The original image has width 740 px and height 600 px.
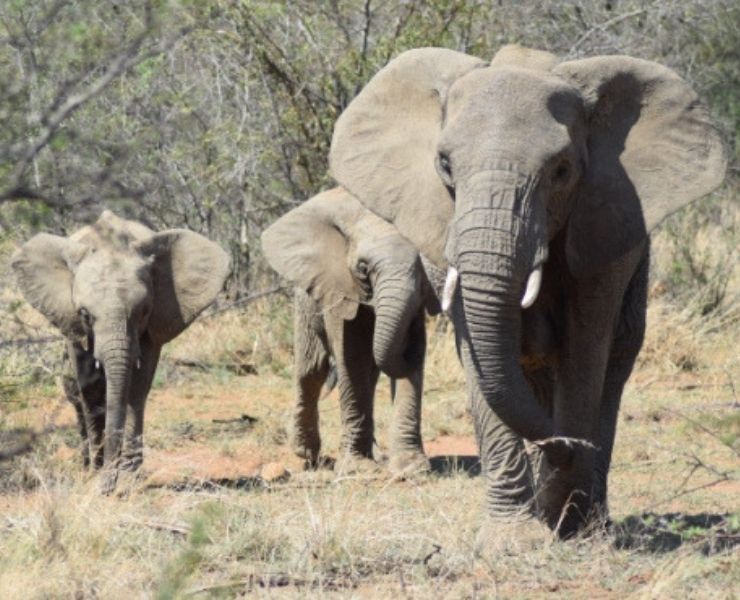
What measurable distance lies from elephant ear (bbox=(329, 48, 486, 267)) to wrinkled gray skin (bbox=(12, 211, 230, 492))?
244 cm

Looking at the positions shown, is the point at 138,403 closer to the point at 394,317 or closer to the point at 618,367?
the point at 394,317

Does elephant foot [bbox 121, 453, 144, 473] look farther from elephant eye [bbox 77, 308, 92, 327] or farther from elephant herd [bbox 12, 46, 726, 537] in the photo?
elephant herd [bbox 12, 46, 726, 537]

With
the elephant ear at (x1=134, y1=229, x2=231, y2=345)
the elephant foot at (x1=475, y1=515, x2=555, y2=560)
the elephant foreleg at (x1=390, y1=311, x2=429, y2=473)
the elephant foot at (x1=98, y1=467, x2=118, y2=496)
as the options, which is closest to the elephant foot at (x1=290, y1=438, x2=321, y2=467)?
the elephant foreleg at (x1=390, y1=311, x2=429, y2=473)

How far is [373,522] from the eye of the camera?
6.75 m

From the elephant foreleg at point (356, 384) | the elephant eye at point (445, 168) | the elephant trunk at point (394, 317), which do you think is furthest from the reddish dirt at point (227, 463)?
the elephant eye at point (445, 168)

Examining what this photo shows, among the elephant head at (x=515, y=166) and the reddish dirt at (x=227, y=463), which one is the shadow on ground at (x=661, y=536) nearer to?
the elephant head at (x=515, y=166)

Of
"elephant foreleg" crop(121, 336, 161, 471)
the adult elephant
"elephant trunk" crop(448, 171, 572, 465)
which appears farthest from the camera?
"elephant foreleg" crop(121, 336, 161, 471)

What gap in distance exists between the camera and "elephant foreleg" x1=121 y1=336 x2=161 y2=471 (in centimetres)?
940

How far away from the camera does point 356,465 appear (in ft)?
33.3

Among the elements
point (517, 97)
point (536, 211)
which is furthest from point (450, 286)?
point (517, 97)

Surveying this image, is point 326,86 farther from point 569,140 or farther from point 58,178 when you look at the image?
point 58,178

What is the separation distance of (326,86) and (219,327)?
1.99 meters

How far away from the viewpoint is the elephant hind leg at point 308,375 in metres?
10.7

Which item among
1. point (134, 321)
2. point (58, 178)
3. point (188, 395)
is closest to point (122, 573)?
point (58, 178)
